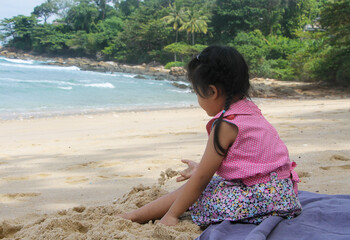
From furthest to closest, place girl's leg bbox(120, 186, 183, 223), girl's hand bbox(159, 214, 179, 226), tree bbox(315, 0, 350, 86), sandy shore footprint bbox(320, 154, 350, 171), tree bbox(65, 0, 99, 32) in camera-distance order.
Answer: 1. tree bbox(65, 0, 99, 32)
2. tree bbox(315, 0, 350, 86)
3. sandy shore footprint bbox(320, 154, 350, 171)
4. girl's leg bbox(120, 186, 183, 223)
5. girl's hand bbox(159, 214, 179, 226)

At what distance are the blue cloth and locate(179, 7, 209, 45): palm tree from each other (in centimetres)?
3754

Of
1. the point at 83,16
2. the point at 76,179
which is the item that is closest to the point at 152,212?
the point at 76,179

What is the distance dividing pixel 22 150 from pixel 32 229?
334 cm

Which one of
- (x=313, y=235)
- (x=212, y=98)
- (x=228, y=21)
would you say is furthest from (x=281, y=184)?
(x=228, y=21)

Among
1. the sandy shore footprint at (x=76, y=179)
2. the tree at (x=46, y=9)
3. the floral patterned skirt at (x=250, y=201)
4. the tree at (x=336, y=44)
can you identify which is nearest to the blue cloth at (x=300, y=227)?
the floral patterned skirt at (x=250, y=201)

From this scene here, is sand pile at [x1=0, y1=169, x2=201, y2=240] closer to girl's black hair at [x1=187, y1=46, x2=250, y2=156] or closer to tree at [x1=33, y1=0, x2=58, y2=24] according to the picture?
girl's black hair at [x1=187, y1=46, x2=250, y2=156]

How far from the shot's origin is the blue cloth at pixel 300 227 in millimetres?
1512

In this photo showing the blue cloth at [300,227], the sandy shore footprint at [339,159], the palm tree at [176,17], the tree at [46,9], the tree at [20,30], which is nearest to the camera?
the blue cloth at [300,227]

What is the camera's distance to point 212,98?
1774mm

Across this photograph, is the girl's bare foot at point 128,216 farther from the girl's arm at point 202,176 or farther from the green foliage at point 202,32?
the green foliage at point 202,32

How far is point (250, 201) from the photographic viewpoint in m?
1.67

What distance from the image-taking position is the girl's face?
1.76 metres

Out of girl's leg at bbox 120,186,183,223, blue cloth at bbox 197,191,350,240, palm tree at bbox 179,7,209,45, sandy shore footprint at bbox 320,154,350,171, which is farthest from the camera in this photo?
palm tree at bbox 179,7,209,45

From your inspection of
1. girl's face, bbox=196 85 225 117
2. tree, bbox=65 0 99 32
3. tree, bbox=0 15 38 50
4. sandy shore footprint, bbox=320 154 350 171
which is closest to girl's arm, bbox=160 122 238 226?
girl's face, bbox=196 85 225 117
